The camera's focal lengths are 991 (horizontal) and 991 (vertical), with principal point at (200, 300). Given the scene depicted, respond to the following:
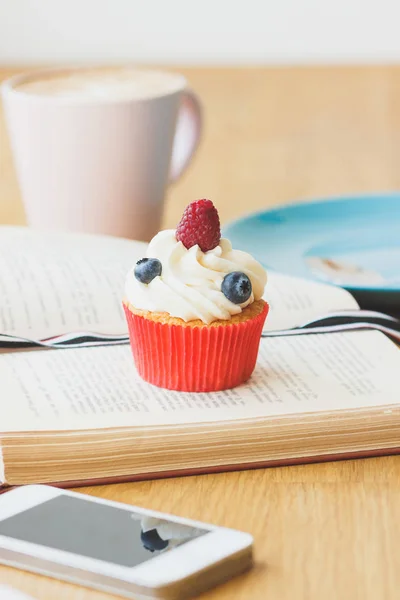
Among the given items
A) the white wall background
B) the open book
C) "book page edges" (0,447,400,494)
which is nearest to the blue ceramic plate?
the open book

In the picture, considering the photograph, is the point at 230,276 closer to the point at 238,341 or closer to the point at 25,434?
the point at 238,341

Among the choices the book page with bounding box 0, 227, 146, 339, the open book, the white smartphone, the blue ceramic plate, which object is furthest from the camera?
the blue ceramic plate

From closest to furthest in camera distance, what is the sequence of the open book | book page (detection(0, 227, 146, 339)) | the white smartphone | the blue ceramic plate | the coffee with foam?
the white smartphone < the open book < book page (detection(0, 227, 146, 339)) < the blue ceramic plate < the coffee with foam

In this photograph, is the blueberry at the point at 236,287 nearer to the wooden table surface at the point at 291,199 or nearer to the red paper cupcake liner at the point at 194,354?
the red paper cupcake liner at the point at 194,354

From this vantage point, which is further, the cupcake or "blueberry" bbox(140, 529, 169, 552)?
the cupcake

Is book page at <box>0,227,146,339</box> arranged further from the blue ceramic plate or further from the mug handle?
the mug handle

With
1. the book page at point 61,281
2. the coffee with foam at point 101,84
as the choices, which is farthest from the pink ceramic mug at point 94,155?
the book page at point 61,281

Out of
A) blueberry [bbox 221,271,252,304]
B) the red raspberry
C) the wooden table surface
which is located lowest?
the wooden table surface
